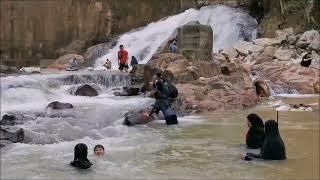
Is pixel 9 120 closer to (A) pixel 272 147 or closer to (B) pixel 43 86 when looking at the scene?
(B) pixel 43 86

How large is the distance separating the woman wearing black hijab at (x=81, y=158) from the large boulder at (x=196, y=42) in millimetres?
10460

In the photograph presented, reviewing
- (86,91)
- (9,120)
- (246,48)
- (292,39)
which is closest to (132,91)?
(86,91)

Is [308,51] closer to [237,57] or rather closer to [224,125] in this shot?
[237,57]

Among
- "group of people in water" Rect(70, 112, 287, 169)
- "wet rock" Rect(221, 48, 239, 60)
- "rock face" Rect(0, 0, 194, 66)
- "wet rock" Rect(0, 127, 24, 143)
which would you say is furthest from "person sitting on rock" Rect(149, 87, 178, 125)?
"rock face" Rect(0, 0, 194, 66)

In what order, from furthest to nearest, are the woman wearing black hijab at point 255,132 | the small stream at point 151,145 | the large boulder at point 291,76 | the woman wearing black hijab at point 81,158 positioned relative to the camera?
the large boulder at point 291,76 < the woman wearing black hijab at point 255,132 < the woman wearing black hijab at point 81,158 < the small stream at point 151,145

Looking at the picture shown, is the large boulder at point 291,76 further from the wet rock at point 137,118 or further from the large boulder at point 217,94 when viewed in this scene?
the wet rock at point 137,118

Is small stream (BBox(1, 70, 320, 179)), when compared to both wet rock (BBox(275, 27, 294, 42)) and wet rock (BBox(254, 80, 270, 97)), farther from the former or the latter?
wet rock (BBox(275, 27, 294, 42))

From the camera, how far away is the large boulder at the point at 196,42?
61.1 ft

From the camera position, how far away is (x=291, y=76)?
1870cm

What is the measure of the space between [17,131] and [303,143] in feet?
17.9

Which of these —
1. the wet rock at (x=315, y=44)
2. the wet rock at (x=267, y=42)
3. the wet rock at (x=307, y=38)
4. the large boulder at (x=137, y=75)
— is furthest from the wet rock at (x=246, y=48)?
the large boulder at (x=137, y=75)

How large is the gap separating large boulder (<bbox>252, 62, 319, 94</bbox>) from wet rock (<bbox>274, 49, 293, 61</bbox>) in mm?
1135

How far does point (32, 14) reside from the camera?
3322 centimetres

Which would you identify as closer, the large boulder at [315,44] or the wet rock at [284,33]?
the large boulder at [315,44]
